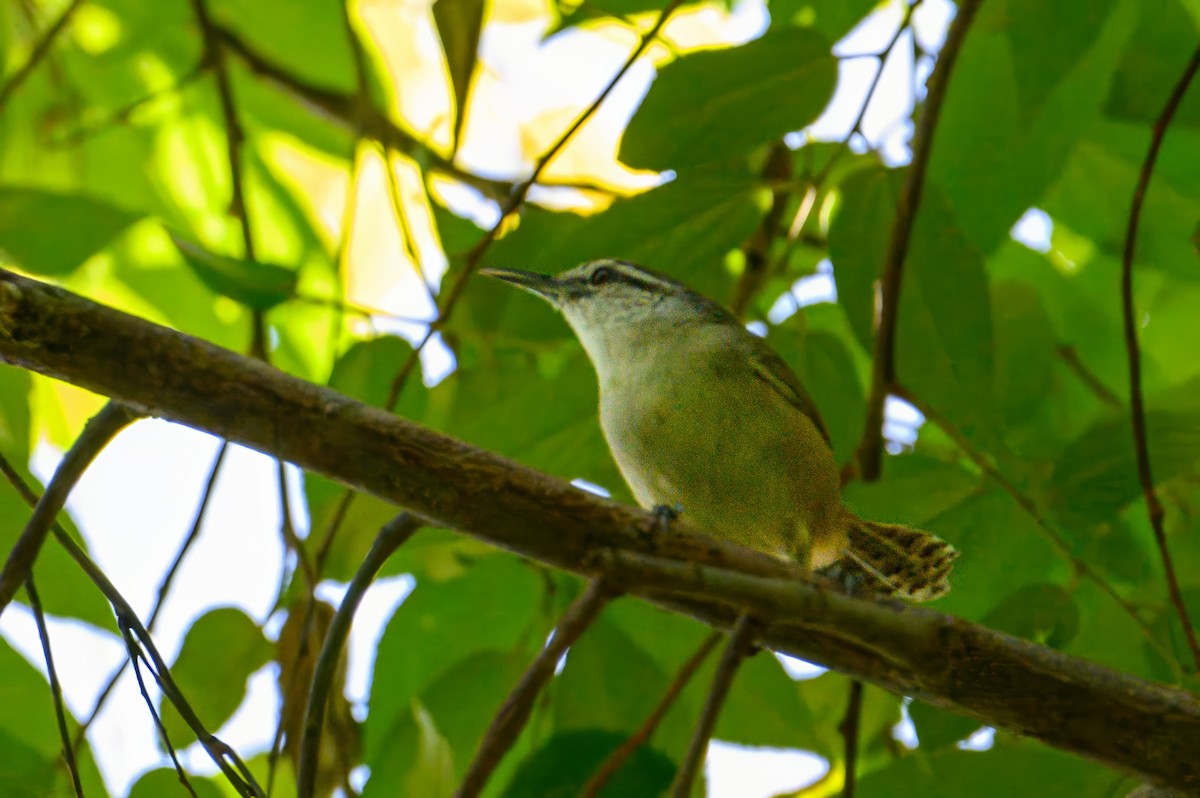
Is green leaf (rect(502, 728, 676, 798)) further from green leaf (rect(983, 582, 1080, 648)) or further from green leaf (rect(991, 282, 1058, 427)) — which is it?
green leaf (rect(991, 282, 1058, 427))

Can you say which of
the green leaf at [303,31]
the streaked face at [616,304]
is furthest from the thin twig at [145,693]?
the green leaf at [303,31]

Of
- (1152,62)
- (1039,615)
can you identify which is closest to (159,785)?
(1039,615)

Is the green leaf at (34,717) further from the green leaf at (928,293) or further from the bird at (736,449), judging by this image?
the green leaf at (928,293)

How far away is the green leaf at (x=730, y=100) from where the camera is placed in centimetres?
287

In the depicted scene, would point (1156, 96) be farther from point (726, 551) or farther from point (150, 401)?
point (150, 401)

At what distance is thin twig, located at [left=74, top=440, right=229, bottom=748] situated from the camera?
265 cm

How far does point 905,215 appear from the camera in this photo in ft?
9.62

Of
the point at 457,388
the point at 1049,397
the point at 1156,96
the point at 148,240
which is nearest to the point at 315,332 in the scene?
the point at 148,240

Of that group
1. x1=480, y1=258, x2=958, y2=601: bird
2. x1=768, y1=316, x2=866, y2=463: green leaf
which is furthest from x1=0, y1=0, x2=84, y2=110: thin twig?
x1=768, y1=316, x2=866, y2=463: green leaf

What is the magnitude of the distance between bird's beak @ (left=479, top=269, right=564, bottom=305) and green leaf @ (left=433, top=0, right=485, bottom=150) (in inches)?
16.3

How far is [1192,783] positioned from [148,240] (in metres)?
4.23

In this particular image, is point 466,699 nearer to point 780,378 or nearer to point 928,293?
point 780,378

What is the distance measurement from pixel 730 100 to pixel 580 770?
1565mm

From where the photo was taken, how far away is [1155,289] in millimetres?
4207
